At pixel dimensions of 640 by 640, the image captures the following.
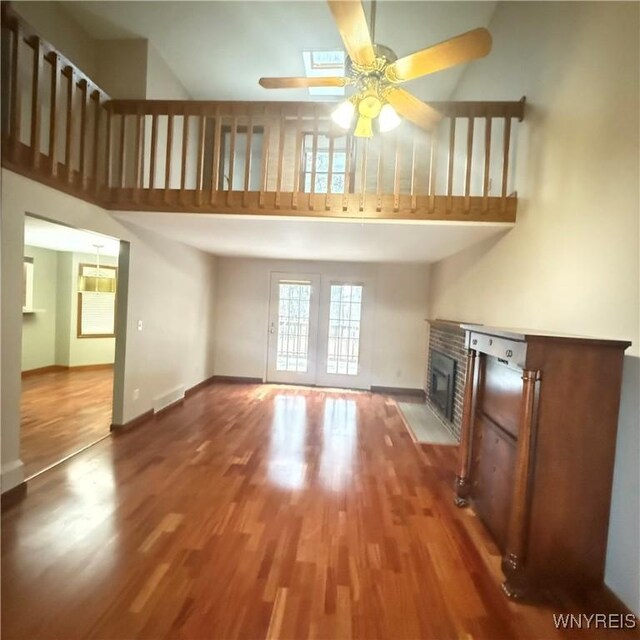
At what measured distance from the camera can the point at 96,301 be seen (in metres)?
6.62

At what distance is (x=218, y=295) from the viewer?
6125mm

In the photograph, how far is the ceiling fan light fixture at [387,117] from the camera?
7.16 ft

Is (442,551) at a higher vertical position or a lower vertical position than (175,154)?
lower

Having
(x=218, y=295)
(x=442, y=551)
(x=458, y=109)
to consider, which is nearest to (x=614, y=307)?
(x=442, y=551)

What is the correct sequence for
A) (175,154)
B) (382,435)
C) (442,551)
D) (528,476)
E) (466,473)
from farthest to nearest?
(175,154), (382,435), (466,473), (442,551), (528,476)

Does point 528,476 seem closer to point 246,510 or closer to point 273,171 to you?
point 246,510

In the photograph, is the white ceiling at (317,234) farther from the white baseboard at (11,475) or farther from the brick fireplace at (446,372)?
the white baseboard at (11,475)

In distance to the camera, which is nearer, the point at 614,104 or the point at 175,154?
the point at 614,104

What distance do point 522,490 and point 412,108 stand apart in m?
2.39

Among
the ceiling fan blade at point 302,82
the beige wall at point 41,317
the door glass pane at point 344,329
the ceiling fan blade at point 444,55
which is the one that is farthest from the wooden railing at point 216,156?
the beige wall at point 41,317

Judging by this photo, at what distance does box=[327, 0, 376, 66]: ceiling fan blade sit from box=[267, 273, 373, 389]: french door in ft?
13.3

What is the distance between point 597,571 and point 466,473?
0.86 m

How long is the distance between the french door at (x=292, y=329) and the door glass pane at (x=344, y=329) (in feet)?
0.93

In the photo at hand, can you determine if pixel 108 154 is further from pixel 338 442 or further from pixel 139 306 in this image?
pixel 338 442
